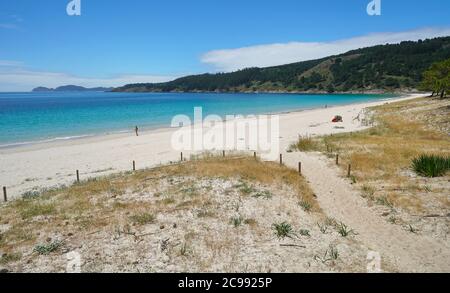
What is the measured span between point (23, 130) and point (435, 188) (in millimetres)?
53748

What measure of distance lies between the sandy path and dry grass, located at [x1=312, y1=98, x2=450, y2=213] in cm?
99

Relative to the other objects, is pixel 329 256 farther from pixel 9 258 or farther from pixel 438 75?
pixel 438 75

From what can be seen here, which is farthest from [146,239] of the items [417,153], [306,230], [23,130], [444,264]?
[23,130]

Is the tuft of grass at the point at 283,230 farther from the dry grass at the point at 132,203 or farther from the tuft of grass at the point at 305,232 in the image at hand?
the dry grass at the point at 132,203

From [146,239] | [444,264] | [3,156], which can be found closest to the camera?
[444,264]

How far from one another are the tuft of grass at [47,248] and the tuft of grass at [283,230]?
7078mm

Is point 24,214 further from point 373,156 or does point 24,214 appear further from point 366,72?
point 366,72

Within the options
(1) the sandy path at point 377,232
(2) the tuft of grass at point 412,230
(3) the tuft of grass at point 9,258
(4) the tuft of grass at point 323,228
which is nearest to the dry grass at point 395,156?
(1) the sandy path at point 377,232

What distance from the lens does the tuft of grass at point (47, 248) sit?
9.87 m

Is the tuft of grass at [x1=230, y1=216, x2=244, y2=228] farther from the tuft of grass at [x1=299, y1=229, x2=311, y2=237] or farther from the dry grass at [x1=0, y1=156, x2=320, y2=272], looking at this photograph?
the tuft of grass at [x1=299, y1=229, x2=311, y2=237]

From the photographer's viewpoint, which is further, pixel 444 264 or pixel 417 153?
pixel 417 153
